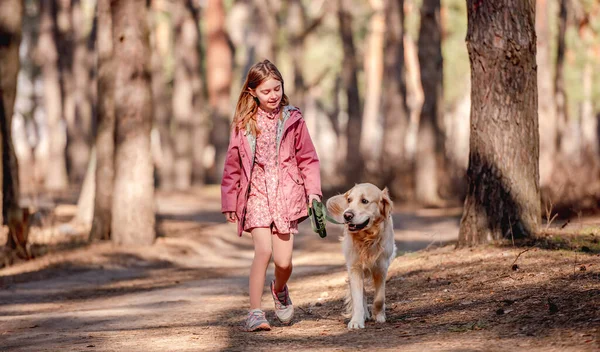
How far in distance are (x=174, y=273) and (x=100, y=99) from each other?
14.0ft

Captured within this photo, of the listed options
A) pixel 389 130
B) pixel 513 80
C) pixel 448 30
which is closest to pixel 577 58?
pixel 448 30

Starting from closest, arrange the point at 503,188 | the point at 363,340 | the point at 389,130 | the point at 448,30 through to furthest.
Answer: the point at 363,340
the point at 503,188
the point at 389,130
the point at 448,30

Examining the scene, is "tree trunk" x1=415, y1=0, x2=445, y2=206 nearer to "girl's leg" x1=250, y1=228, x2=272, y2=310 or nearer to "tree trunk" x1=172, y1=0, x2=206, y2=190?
"tree trunk" x1=172, y1=0, x2=206, y2=190

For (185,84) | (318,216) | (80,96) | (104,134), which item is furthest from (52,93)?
(318,216)

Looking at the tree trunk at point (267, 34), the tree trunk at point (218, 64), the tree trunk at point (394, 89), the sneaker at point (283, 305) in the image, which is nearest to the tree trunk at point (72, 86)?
the tree trunk at point (218, 64)

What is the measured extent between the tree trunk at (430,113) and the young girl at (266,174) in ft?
59.1

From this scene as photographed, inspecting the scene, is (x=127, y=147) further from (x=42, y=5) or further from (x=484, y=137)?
(x=42, y=5)

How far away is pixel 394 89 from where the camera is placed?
2906cm

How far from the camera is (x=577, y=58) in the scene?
4384cm

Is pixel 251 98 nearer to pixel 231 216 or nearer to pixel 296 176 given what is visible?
pixel 296 176

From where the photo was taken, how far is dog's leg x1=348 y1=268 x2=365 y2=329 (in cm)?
777

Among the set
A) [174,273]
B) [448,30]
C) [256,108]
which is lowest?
[174,273]

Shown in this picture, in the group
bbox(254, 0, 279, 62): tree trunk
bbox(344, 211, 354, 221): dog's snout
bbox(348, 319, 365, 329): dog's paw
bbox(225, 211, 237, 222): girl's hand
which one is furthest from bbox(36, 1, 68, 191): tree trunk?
bbox(344, 211, 354, 221): dog's snout

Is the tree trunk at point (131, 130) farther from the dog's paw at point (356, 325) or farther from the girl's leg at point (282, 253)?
the dog's paw at point (356, 325)
